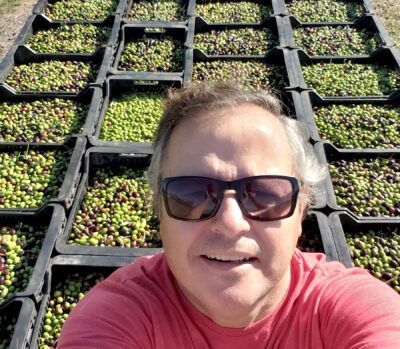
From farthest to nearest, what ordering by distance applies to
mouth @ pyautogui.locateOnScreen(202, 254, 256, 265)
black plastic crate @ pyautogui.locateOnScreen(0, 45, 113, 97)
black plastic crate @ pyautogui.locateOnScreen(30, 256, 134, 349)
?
black plastic crate @ pyautogui.locateOnScreen(0, 45, 113, 97)
black plastic crate @ pyautogui.locateOnScreen(30, 256, 134, 349)
mouth @ pyautogui.locateOnScreen(202, 254, 256, 265)

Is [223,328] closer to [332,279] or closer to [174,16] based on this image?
[332,279]

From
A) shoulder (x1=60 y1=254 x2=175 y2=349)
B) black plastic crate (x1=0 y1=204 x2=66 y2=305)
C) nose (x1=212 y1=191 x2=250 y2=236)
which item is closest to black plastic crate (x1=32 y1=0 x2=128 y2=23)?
black plastic crate (x1=0 y1=204 x2=66 y2=305)

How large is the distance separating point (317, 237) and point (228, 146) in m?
2.29

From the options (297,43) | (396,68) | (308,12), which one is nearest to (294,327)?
(396,68)

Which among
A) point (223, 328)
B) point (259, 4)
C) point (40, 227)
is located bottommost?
point (40, 227)

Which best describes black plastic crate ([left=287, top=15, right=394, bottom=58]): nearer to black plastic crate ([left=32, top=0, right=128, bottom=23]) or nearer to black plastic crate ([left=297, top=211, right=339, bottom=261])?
black plastic crate ([left=32, top=0, right=128, bottom=23])

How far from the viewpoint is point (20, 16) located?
7.32 m

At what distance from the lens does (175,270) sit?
143 cm

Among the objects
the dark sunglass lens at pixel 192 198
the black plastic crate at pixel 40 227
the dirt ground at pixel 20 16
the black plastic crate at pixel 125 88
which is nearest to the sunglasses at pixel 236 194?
the dark sunglass lens at pixel 192 198

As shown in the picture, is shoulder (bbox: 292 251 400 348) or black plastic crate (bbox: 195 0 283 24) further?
black plastic crate (bbox: 195 0 283 24)

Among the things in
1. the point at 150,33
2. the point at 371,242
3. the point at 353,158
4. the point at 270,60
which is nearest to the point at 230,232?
the point at 371,242

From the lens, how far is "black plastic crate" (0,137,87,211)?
3.72 metres

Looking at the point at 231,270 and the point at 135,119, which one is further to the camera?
the point at 135,119

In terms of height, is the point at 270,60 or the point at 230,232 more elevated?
the point at 230,232
